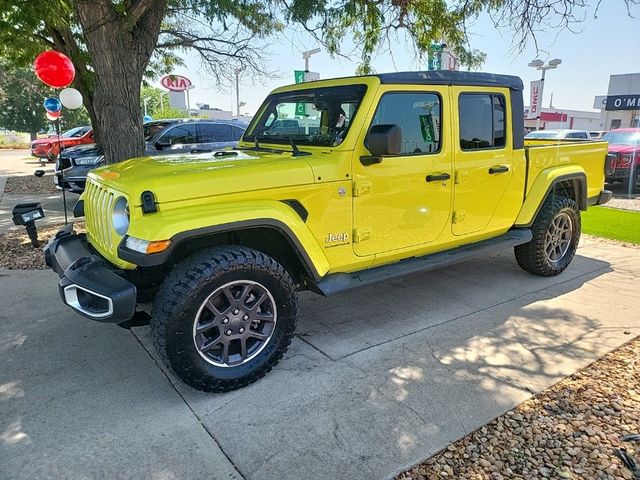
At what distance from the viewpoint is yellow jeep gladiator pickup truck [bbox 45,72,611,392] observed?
8.89ft

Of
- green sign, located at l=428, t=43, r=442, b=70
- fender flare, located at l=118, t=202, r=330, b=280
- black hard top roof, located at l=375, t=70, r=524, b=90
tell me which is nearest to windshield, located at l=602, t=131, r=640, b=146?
green sign, located at l=428, t=43, r=442, b=70

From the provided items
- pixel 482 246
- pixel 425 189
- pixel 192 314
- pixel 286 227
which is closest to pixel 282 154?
pixel 286 227

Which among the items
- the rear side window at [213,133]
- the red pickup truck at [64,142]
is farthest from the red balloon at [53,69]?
the red pickup truck at [64,142]

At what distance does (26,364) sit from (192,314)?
147 cm

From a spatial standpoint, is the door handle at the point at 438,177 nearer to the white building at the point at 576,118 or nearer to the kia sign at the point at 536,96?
the kia sign at the point at 536,96

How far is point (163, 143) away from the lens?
9602 millimetres

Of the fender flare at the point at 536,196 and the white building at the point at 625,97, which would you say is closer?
the fender flare at the point at 536,196

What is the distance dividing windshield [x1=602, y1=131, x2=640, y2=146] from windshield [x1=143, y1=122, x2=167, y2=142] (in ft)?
39.7

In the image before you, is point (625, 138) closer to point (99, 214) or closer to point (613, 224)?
point (613, 224)

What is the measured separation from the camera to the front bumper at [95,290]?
257cm

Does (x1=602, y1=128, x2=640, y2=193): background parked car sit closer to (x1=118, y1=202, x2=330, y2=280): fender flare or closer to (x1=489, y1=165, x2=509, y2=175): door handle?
(x1=489, y1=165, x2=509, y2=175): door handle

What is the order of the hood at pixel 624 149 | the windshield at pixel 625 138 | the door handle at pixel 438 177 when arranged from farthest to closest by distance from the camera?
the windshield at pixel 625 138 < the hood at pixel 624 149 < the door handle at pixel 438 177

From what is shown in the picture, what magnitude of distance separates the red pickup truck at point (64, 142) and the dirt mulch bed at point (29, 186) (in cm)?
113

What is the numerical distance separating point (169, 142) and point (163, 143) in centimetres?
13
